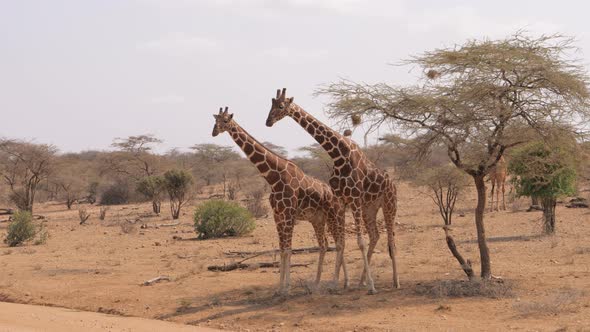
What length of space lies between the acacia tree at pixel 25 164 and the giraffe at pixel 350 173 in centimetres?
2648

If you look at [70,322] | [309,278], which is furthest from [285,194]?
[70,322]

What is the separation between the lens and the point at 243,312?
11.2 meters

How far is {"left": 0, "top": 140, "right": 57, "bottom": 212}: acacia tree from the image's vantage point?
36.0 meters

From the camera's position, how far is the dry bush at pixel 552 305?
10.1m

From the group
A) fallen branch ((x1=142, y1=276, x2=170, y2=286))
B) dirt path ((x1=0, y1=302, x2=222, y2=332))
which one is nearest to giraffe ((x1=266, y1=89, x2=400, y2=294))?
dirt path ((x1=0, y1=302, x2=222, y2=332))

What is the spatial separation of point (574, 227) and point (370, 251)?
1138cm

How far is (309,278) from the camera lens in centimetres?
1370

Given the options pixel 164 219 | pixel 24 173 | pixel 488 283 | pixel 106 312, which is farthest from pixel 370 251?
pixel 24 173

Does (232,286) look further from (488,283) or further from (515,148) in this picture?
(515,148)

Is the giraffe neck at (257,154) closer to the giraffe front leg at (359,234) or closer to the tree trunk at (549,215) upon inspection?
the giraffe front leg at (359,234)

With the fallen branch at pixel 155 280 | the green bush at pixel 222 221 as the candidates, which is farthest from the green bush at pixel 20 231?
the fallen branch at pixel 155 280

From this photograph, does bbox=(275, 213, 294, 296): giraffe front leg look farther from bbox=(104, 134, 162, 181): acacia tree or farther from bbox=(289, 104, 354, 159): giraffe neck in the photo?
bbox=(104, 134, 162, 181): acacia tree

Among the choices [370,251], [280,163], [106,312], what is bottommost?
[106,312]

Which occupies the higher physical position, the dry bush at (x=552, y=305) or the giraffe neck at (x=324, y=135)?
the giraffe neck at (x=324, y=135)
